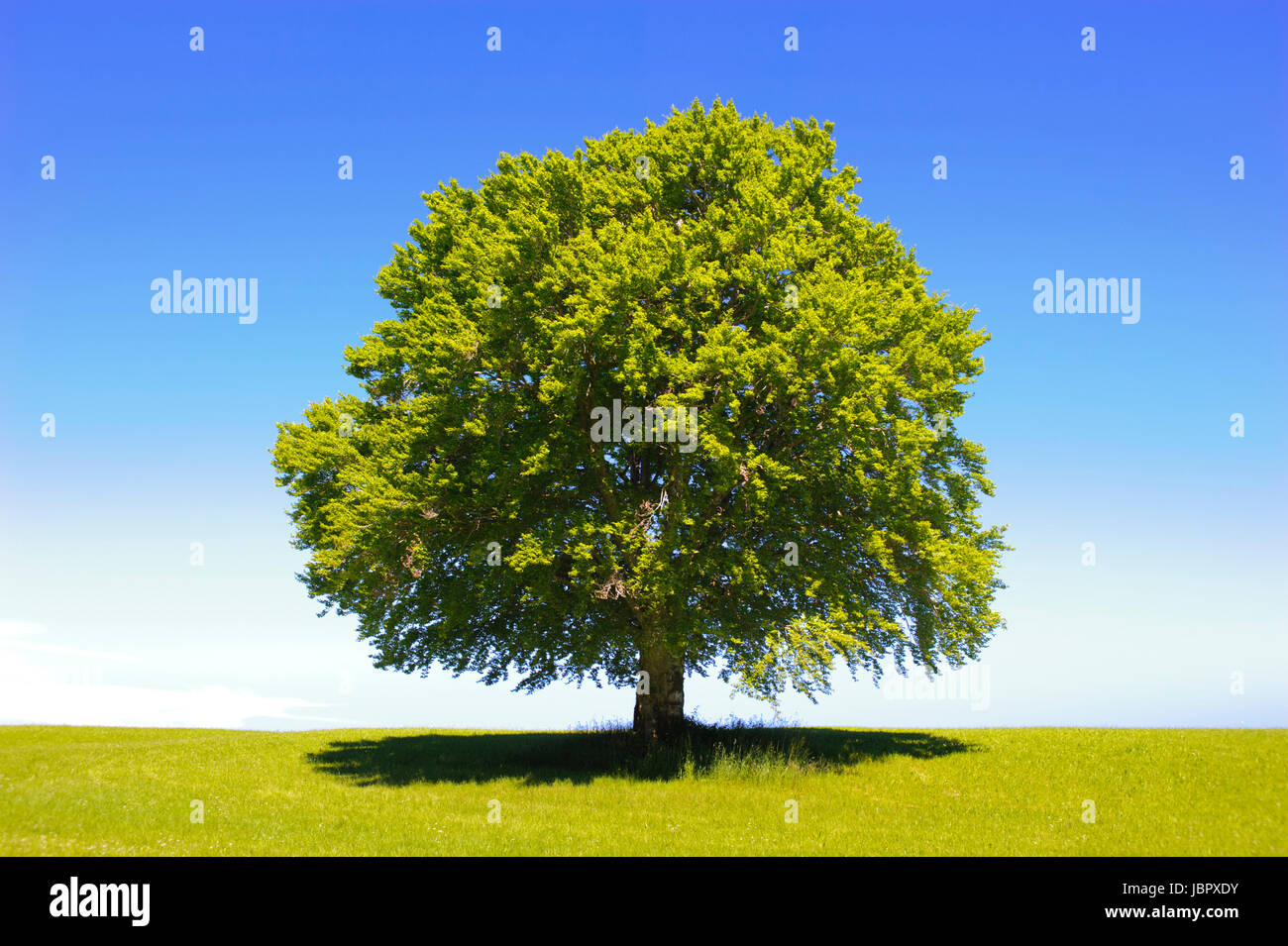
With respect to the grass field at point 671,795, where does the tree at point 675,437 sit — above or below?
above

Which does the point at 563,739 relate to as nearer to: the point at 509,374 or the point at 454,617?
the point at 454,617

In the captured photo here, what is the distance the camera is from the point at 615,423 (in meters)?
24.5

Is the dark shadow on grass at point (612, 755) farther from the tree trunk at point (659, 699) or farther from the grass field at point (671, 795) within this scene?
the tree trunk at point (659, 699)

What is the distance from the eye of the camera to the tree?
2245 centimetres

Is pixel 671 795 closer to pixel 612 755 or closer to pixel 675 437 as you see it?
pixel 612 755

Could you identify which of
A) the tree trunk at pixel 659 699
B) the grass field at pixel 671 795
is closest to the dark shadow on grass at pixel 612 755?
the grass field at pixel 671 795

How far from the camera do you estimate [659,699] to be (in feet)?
89.2

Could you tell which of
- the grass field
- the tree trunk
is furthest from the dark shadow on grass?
the tree trunk

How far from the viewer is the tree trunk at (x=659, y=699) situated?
27.0 metres

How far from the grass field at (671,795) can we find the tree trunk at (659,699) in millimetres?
916

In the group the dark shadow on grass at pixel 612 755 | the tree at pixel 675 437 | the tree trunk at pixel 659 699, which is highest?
the tree at pixel 675 437

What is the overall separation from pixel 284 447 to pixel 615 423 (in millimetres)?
12121

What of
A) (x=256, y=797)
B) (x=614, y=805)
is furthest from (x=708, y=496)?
(x=256, y=797)

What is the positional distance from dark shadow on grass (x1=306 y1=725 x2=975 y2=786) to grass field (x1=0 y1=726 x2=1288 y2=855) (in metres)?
0.10
